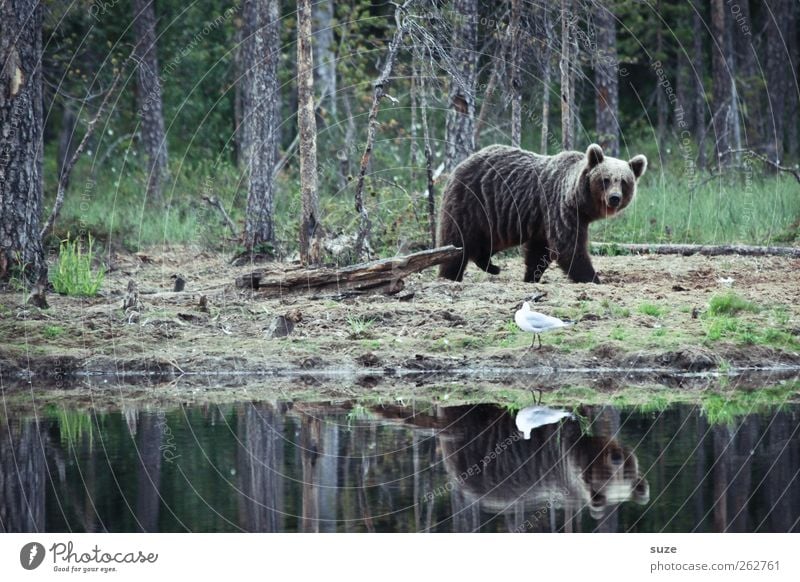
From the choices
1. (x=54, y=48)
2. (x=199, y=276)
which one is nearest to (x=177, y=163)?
(x=54, y=48)

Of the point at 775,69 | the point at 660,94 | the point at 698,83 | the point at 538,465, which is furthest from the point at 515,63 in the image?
the point at 775,69

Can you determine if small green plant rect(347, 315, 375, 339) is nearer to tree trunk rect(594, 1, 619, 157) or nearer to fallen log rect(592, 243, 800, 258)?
fallen log rect(592, 243, 800, 258)

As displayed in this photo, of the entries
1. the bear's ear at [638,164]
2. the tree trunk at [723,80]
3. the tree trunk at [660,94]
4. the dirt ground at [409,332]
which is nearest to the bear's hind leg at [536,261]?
the dirt ground at [409,332]

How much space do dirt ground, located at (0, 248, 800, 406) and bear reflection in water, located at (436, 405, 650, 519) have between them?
7.63 ft

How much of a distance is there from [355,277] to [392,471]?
5690mm

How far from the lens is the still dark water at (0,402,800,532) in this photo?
23.4 feet

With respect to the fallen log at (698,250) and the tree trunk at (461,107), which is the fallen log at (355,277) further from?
the fallen log at (698,250)

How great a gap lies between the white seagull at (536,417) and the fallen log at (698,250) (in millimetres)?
7437

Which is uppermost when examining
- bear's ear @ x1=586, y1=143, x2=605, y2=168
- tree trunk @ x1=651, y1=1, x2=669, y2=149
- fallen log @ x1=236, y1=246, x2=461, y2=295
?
tree trunk @ x1=651, y1=1, x2=669, y2=149

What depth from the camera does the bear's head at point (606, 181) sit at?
46.5ft

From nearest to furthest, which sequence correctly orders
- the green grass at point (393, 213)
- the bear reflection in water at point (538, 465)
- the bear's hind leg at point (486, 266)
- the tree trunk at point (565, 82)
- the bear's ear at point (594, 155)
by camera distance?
the bear reflection in water at point (538, 465) → the bear's ear at point (594, 155) → the bear's hind leg at point (486, 266) → the tree trunk at point (565, 82) → the green grass at point (393, 213)

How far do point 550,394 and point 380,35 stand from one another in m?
22.5

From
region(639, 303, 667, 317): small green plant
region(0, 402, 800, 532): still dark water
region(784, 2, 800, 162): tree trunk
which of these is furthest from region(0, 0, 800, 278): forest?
region(0, 402, 800, 532): still dark water

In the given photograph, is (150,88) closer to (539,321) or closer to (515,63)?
(515,63)
